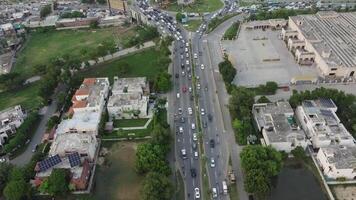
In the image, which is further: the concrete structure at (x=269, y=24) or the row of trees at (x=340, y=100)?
the concrete structure at (x=269, y=24)

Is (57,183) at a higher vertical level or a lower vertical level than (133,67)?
lower

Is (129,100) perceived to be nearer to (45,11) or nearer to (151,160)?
(151,160)

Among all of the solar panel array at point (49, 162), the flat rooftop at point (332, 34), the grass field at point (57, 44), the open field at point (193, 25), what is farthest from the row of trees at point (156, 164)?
the open field at point (193, 25)

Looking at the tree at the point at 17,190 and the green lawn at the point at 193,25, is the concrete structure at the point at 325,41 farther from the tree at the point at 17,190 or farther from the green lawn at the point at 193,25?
the tree at the point at 17,190

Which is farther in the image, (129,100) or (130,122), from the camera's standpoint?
(129,100)

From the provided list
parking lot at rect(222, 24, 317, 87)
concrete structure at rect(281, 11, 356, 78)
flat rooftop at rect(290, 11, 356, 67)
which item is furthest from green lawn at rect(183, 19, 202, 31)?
flat rooftop at rect(290, 11, 356, 67)

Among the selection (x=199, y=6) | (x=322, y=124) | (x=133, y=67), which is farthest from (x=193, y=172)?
(x=199, y=6)

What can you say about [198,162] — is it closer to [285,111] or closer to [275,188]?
[275,188]
